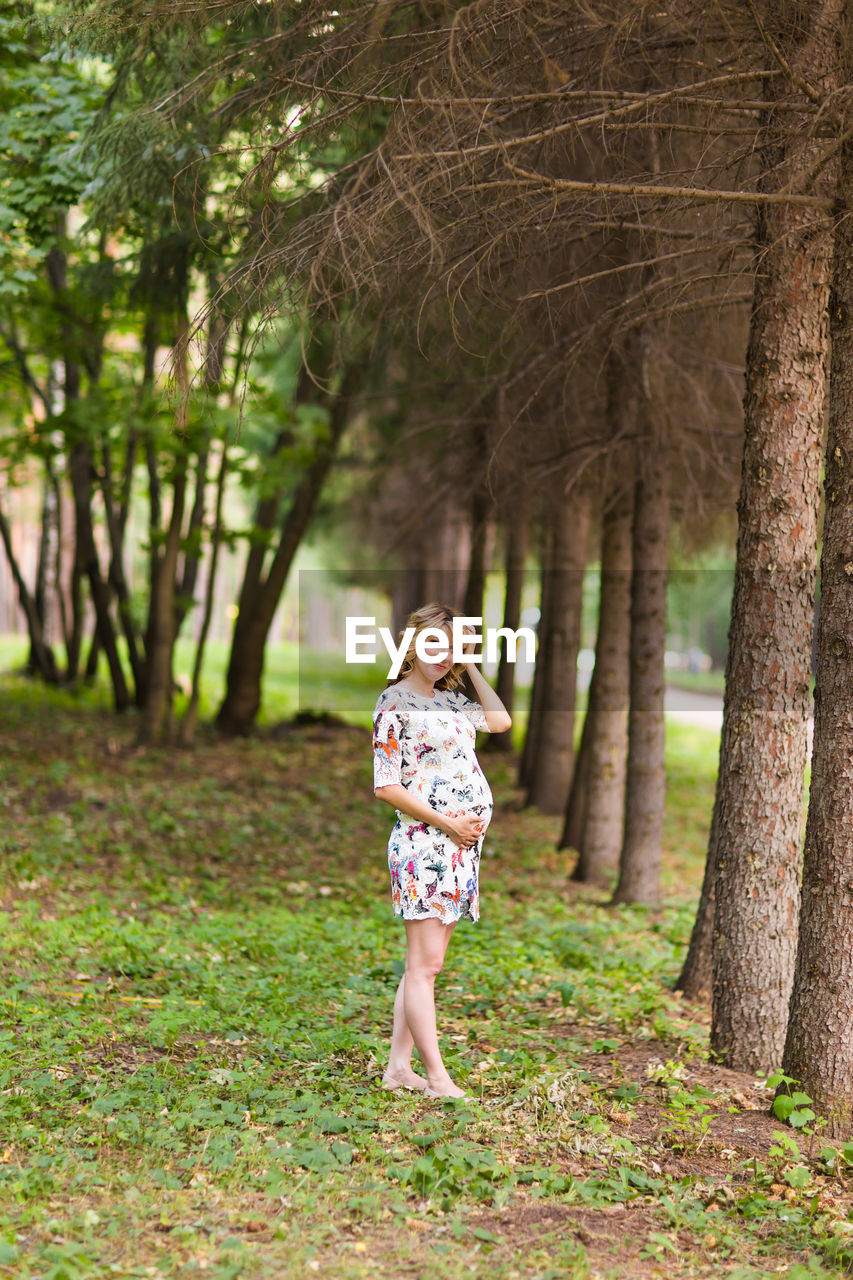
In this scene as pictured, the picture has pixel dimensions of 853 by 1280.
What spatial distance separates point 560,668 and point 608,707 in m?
A: 2.74

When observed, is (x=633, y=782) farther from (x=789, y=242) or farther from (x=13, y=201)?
(x=13, y=201)

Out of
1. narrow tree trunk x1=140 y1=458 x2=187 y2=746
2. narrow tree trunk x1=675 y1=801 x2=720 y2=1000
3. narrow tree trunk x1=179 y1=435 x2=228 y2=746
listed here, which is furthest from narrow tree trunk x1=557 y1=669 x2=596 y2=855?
narrow tree trunk x1=140 y1=458 x2=187 y2=746

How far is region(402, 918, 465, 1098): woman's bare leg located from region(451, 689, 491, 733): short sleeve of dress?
813 millimetres

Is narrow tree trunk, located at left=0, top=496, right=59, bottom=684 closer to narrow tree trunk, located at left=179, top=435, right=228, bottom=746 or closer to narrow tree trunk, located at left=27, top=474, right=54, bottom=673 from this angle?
narrow tree trunk, located at left=27, top=474, right=54, bottom=673

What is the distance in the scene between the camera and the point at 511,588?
51.8 feet

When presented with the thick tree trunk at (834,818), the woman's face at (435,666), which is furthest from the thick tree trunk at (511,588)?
Result: the woman's face at (435,666)

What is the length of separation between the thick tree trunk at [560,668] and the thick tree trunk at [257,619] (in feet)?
13.9

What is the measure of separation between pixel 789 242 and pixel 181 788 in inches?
347

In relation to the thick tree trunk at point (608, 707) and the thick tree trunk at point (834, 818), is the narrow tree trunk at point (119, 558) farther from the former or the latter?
the thick tree trunk at point (834, 818)

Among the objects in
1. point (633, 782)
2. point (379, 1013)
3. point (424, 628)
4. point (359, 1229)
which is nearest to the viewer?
point (359, 1229)

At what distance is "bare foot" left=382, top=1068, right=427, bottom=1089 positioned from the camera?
454 cm

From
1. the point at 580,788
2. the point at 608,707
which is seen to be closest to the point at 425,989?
the point at 608,707

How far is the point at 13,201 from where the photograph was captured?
762 centimetres

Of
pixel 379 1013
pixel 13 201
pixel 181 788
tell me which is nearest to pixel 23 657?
pixel 181 788
